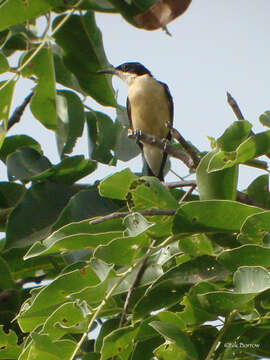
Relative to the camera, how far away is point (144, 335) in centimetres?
165

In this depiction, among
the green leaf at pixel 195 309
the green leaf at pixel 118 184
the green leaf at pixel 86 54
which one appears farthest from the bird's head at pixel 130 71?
the green leaf at pixel 195 309

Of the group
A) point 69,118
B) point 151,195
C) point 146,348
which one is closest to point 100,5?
point 69,118

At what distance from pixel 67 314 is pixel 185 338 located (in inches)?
11.5

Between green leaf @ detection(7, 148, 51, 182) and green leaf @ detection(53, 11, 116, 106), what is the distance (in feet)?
1.18

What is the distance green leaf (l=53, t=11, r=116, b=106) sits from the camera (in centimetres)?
257

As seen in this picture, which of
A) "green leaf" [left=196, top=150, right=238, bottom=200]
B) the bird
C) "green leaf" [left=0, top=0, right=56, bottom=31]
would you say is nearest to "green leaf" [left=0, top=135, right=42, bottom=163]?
"green leaf" [left=0, top=0, right=56, bottom=31]

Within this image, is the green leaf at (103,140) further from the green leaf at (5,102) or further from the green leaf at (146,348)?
the green leaf at (146,348)

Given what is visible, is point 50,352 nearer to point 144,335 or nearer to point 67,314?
Result: point 67,314

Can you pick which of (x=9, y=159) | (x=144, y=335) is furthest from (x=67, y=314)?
(x=9, y=159)

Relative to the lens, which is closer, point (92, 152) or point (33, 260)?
point (33, 260)

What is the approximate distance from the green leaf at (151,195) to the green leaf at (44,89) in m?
0.68

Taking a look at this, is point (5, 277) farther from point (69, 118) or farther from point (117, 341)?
point (117, 341)

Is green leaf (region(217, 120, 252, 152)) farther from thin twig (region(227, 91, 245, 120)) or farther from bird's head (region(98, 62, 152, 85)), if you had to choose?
bird's head (region(98, 62, 152, 85))

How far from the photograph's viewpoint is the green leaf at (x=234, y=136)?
1.80 m
